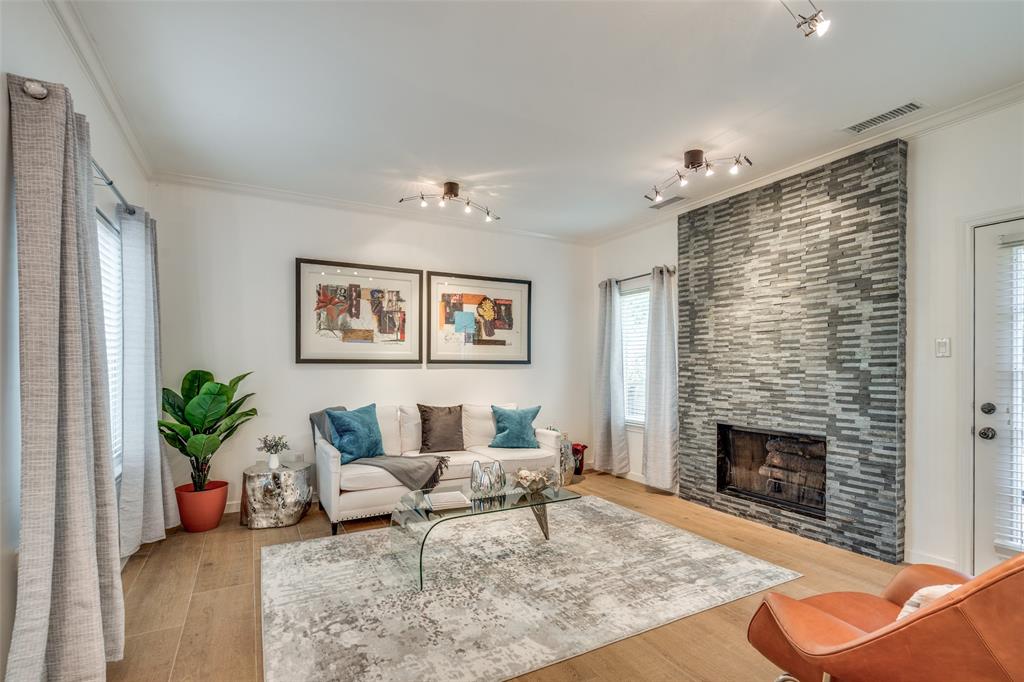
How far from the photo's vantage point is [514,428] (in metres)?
4.88

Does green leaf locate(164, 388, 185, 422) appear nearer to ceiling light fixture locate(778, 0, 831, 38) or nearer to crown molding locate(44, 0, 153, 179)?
crown molding locate(44, 0, 153, 179)

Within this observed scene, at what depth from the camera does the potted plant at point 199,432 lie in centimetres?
367

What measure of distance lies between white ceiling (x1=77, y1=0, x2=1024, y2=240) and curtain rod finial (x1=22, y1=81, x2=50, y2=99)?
2.28ft

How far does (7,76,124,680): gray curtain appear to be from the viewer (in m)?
1.62

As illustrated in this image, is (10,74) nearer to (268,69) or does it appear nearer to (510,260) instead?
(268,69)

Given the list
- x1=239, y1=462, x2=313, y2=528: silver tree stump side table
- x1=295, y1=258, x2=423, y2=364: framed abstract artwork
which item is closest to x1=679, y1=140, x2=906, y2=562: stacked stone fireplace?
x1=295, y1=258, x2=423, y2=364: framed abstract artwork

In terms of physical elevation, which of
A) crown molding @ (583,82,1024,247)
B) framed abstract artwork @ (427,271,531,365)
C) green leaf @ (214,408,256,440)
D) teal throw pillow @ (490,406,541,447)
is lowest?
teal throw pillow @ (490,406,541,447)

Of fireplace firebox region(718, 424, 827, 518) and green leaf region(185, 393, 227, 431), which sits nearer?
green leaf region(185, 393, 227, 431)

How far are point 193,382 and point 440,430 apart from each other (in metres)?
2.06

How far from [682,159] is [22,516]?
158 inches

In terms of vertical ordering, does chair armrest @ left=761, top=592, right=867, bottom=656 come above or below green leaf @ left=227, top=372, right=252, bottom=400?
below

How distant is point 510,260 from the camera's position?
570cm

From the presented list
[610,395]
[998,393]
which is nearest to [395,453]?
[610,395]

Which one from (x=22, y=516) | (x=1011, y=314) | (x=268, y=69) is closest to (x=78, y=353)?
(x=22, y=516)
